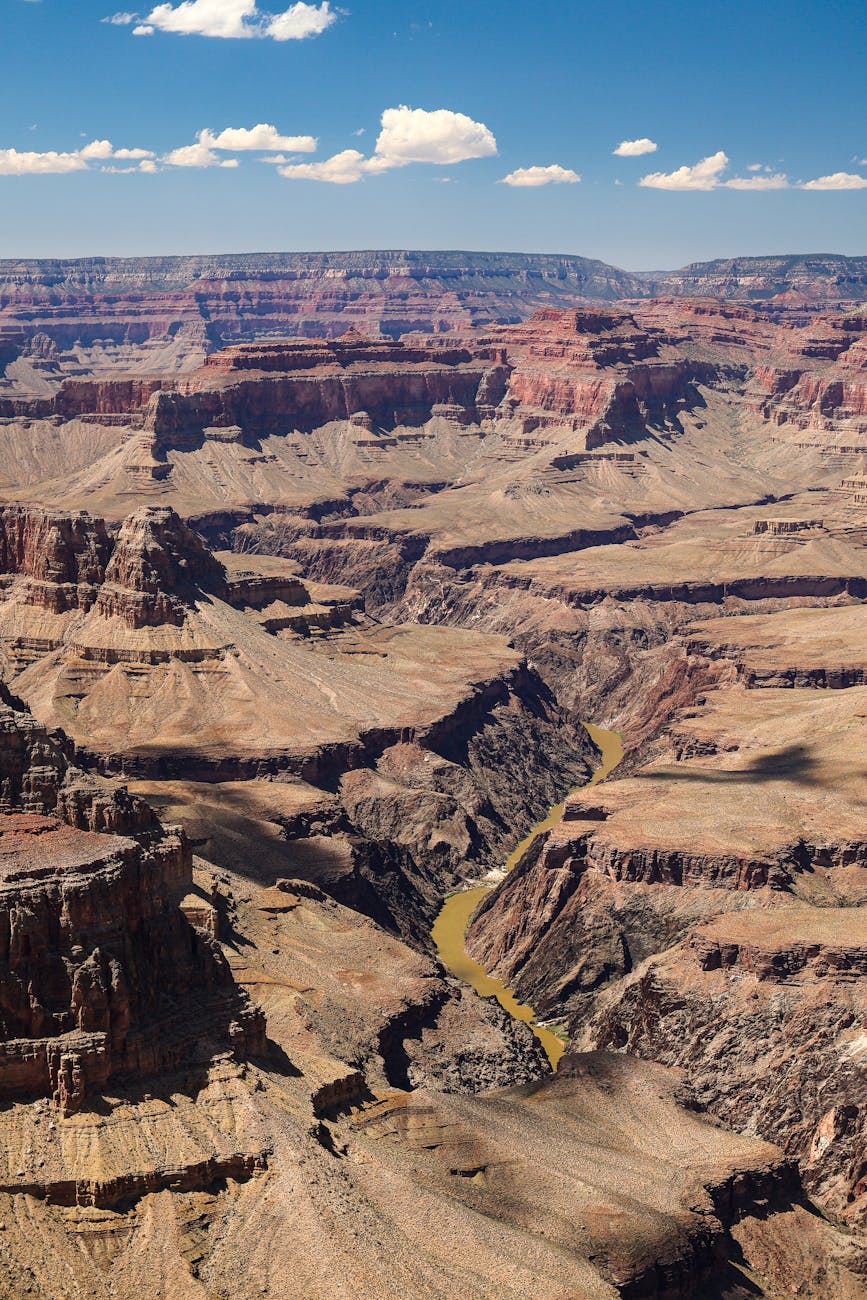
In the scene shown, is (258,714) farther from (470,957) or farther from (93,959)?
(93,959)

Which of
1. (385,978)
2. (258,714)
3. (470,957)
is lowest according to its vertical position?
(470,957)

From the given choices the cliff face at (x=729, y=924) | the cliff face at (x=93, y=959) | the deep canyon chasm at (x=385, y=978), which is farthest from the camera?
the cliff face at (x=729, y=924)

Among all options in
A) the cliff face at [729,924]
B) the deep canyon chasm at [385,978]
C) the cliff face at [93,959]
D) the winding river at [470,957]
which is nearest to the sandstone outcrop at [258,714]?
the deep canyon chasm at [385,978]

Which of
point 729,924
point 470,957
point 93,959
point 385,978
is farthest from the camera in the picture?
point 470,957

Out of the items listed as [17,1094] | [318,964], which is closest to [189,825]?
[318,964]

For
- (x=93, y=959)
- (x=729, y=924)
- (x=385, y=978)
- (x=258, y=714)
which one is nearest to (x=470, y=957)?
(x=729, y=924)

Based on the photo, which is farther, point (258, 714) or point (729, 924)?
point (258, 714)

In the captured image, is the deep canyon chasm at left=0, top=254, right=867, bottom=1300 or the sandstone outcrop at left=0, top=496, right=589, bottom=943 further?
the sandstone outcrop at left=0, top=496, right=589, bottom=943

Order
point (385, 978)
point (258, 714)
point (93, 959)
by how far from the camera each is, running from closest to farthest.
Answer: point (93, 959), point (385, 978), point (258, 714)

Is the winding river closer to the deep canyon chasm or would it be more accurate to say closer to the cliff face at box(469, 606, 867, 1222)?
the deep canyon chasm

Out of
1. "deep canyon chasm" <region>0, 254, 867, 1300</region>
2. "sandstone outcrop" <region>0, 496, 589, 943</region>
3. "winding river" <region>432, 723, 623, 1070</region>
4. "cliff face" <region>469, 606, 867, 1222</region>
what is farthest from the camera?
"sandstone outcrop" <region>0, 496, 589, 943</region>

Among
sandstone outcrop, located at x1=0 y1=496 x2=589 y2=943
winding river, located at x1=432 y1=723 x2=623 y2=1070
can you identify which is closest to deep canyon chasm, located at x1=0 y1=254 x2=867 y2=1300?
sandstone outcrop, located at x1=0 y1=496 x2=589 y2=943

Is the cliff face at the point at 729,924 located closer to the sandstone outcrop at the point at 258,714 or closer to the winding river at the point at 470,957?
the winding river at the point at 470,957

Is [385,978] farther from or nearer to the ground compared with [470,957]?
farther from the ground
